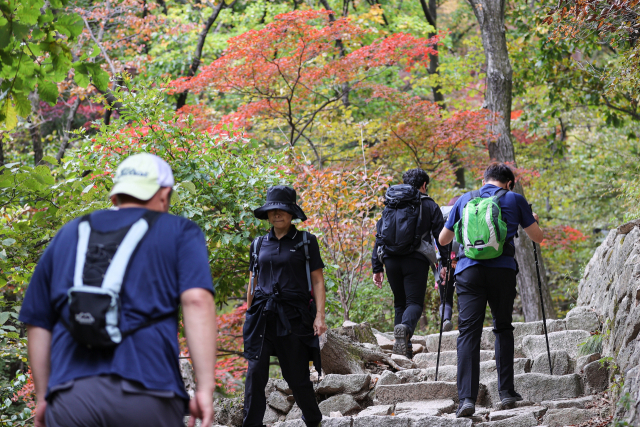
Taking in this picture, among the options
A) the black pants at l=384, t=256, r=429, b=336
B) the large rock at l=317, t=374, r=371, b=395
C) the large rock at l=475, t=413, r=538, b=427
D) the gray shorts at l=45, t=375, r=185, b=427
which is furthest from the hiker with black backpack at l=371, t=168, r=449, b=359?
the gray shorts at l=45, t=375, r=185, b=427

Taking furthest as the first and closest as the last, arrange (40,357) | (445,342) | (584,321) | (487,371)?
(445,342) → (584,321) → (487,371) → (40,357)

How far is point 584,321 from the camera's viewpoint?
23.8 feet

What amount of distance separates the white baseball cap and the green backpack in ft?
10.0

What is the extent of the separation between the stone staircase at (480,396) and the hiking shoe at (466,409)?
65 mm

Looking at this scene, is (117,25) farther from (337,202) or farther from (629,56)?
(629,56)

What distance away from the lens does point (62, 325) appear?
2.27 meters

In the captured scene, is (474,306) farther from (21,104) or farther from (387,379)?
(21,104)

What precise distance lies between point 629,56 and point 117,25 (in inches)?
467

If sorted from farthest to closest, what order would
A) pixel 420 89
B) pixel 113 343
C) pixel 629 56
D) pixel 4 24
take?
pixel 420 89, pixel 629 56, pixel 4 24, pixel 113 343

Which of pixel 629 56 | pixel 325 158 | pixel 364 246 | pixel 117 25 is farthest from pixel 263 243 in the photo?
pixel 117 25

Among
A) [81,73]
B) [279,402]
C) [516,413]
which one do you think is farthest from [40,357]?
[279,402]

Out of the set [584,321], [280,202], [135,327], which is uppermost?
[280,202]

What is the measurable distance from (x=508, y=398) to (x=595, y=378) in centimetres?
83

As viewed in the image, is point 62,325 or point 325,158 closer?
point 62,325
